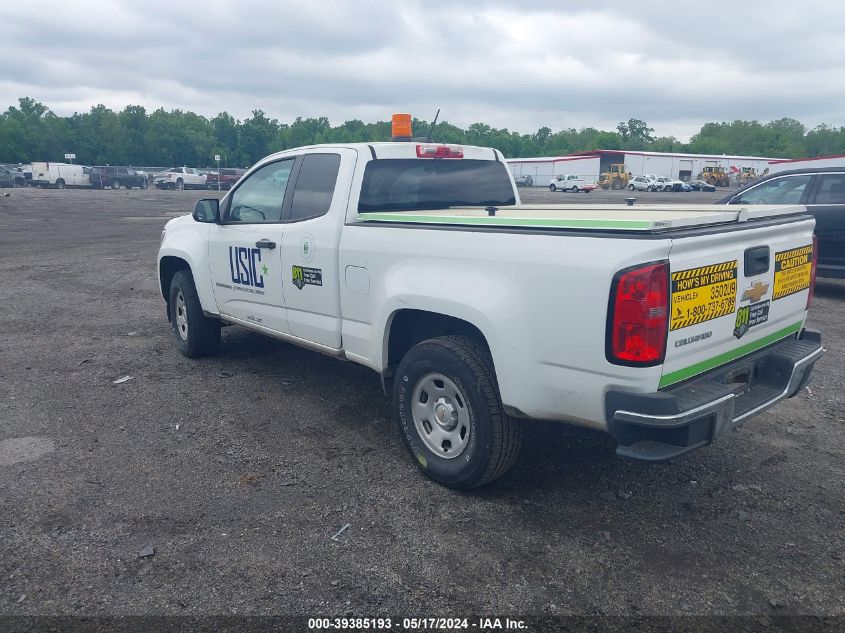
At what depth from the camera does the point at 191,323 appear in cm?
623

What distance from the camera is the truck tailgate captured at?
2.98 m

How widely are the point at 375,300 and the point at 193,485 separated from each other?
1.52m

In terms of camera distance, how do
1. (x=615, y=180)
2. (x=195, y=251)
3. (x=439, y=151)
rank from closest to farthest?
(x=439, y=151)
(x=195, y=251)
(x=615, y=180)

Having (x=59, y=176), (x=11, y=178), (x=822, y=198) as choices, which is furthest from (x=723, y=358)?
(x=11, y=178)

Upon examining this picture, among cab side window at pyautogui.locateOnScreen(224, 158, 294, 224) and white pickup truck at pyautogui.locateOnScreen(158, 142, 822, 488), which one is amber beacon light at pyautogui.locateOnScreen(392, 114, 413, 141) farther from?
cab side window at pyautogui.locateOnScreen(224, 158, 294, 224)

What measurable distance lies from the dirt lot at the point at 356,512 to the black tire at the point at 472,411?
175 millimetres

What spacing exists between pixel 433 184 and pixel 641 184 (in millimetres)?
62485

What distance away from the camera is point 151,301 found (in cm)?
925

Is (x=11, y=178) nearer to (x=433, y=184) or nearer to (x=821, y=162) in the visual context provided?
(x=821, y=162)

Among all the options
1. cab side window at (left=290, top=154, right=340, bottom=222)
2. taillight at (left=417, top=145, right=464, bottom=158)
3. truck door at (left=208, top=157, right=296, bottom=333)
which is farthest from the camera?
truck door at (left=208, top=157, right=296, bottom=333)

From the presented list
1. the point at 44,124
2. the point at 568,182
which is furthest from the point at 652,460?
the point at 44,124

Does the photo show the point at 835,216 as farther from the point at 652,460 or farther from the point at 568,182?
the point at 568,182

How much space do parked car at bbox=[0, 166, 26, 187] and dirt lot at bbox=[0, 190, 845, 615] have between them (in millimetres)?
49245

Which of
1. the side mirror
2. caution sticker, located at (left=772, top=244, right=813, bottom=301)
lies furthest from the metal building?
the side mirror
